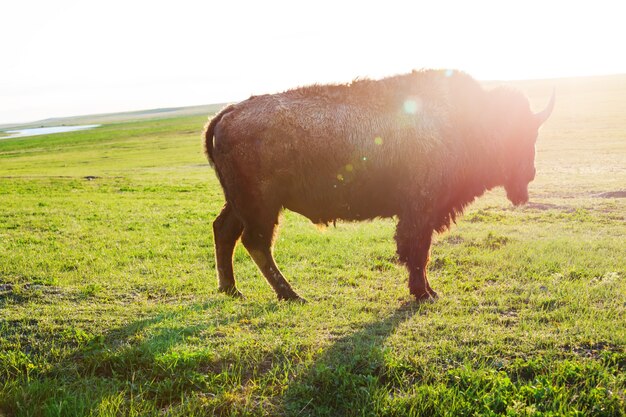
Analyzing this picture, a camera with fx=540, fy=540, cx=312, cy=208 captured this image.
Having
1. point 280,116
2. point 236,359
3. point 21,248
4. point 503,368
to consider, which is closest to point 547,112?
point 280,116

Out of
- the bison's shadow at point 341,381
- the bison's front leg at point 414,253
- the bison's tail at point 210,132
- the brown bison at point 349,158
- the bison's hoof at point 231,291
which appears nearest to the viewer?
the bison's shadow at point 341,381

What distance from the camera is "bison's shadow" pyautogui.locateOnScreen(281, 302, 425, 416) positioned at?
4.09 meters

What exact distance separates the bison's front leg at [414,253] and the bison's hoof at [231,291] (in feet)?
7.02

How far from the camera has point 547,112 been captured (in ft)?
25.2

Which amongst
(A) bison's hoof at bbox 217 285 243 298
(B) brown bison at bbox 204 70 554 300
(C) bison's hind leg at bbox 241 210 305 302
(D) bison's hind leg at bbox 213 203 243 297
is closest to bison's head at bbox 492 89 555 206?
(B) brown bison at bbox 204 70 554 300

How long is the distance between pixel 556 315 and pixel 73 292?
5871 millimetres

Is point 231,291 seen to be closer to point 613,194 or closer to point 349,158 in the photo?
point 349,158

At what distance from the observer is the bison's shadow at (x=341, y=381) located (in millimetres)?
4094

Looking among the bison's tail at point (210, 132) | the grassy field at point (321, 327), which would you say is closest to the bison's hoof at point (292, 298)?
the grassy field at point (321, 327)

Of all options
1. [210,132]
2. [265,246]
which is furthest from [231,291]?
[210,132]

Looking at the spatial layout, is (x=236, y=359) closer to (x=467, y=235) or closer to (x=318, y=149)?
(x=318, y=149)

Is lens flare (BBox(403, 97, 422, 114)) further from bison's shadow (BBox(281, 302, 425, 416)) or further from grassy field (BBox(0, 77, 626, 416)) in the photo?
bison's shadow (BBox(281, 302, 425, 416))

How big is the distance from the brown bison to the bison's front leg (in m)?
0.01

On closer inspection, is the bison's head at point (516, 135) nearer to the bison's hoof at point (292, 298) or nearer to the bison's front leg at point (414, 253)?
the bison's front leg at point (414, 253)
